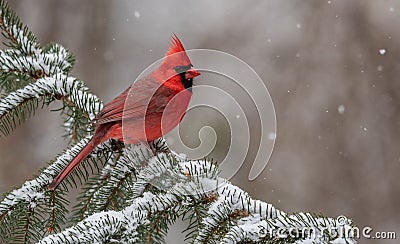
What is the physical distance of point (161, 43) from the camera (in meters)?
6.17

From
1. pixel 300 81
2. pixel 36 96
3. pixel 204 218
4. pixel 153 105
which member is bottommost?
pixel 204 218

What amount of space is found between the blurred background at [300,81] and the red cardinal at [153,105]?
237cm

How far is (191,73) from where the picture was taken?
2.22 meters

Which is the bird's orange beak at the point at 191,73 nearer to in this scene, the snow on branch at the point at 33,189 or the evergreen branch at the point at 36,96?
the evergreen branch at the point at 36,96

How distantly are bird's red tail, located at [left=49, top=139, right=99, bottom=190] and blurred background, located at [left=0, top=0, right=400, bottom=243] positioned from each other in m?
2.82

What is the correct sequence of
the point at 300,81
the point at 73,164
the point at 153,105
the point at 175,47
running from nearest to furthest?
1. the point at 73,164
2. the point at 175,47
3. the point at 153,105
4. the point at 300,81

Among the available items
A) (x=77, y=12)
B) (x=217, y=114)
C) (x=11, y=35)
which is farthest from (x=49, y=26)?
(x=11, y=35)

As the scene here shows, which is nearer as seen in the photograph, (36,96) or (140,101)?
(36,96)

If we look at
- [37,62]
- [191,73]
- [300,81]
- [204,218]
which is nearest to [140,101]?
[191,73]

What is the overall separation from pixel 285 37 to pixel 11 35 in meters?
4.09

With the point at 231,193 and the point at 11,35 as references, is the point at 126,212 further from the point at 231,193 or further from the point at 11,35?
the point at 11,35

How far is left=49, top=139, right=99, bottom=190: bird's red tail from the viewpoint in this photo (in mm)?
1729

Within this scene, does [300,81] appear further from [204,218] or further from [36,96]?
[204,218]

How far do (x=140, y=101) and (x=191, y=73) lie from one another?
0.26 meters
